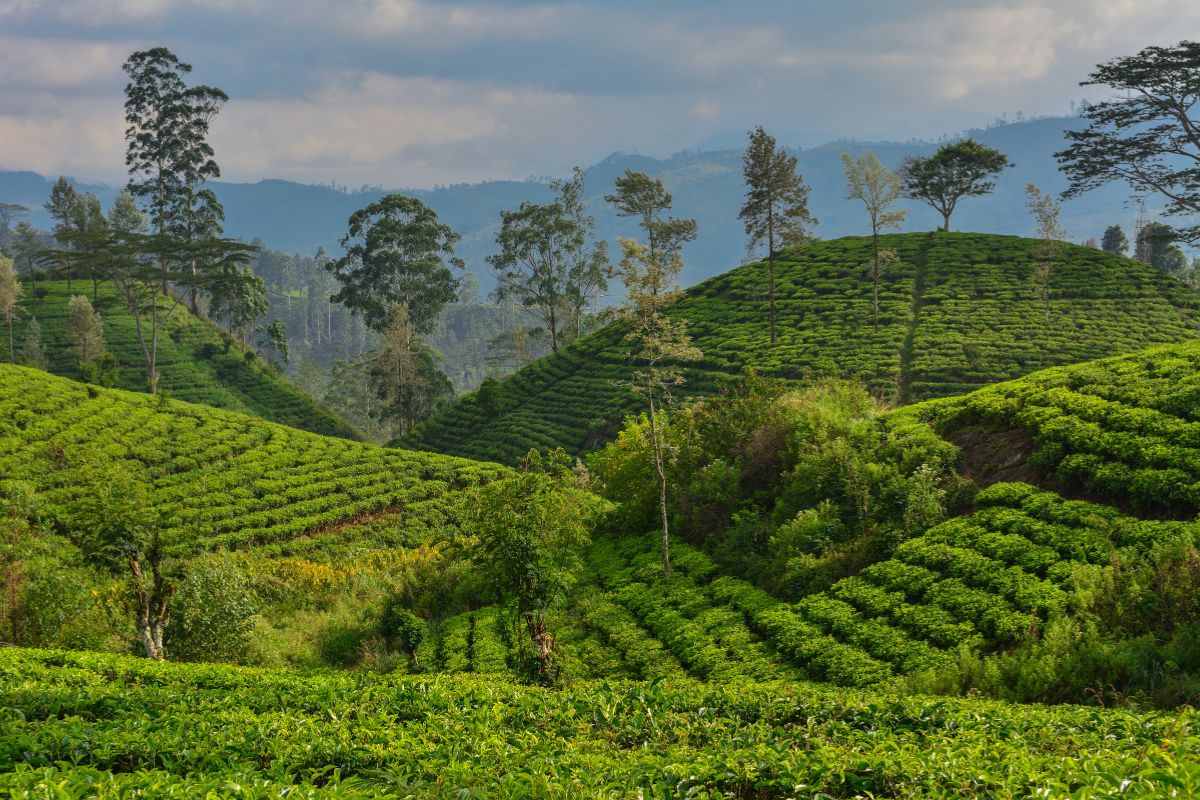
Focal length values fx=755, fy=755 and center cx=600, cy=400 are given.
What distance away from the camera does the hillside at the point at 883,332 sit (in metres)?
46.8

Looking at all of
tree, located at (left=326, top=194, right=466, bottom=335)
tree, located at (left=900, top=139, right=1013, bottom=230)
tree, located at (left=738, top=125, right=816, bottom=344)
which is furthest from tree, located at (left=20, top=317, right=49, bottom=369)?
tree, located at (left=900, top=139, right=1013, bottom=230)

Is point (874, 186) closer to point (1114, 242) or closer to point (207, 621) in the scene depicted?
point (207, 621)

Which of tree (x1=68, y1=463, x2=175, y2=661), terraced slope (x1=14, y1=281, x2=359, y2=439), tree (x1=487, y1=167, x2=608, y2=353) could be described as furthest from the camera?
tree (x1=487, y1=167, x2=608, y2=353)

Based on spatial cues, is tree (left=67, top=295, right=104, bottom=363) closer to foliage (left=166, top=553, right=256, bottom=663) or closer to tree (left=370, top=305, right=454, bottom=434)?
tree (left=370, top=305, right=454, bottom=434)

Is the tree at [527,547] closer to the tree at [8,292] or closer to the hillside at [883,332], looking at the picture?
the hillside at [883,332]

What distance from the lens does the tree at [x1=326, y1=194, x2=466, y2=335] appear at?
8119 centimetres

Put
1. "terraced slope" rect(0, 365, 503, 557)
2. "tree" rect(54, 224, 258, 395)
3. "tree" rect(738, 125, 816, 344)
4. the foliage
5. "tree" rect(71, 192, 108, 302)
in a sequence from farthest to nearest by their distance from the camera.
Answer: "tree" rect(71, 192, 108, 302), "tree" rect(54, 224, 258, 395), "tree" rect(738, 125, 816, 344), "terraced slope" rect(0, 365, 503, 557), the foliage

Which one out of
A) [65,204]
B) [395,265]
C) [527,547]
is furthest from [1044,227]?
[65,204]

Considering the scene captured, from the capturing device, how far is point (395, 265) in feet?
268

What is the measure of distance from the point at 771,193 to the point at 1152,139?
23.8m

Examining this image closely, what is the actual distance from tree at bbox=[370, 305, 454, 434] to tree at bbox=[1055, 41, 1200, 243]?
51895 millimetres

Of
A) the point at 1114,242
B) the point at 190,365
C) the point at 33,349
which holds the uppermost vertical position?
the point at 1114,242

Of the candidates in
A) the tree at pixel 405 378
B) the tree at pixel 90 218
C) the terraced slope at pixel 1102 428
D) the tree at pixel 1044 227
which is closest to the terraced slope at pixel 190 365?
the tree at pixel 90 218

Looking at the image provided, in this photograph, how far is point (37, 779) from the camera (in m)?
6.41
